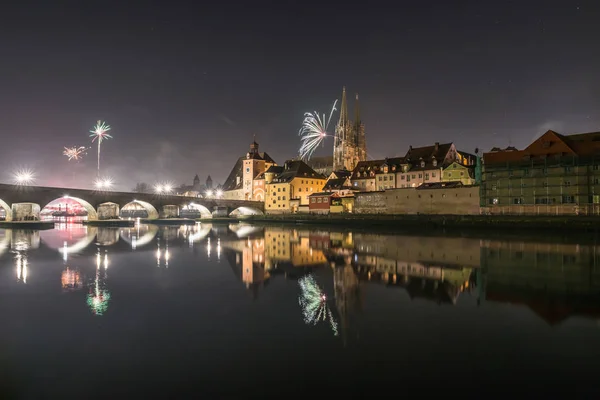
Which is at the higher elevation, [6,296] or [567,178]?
[567,178]

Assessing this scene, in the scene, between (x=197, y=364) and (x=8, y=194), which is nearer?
(x=197, y=364)

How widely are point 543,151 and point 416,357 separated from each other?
53.9 m

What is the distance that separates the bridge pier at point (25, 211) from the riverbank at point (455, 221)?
39.3 meters

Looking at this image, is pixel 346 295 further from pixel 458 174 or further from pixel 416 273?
pixel 458 174

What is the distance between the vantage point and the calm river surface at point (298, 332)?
6871 mm

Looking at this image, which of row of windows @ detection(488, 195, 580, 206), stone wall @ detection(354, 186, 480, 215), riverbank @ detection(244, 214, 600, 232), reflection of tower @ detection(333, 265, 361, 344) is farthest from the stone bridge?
row of windows @ detection(488, 195, 580, 206)

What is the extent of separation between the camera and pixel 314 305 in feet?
40.1

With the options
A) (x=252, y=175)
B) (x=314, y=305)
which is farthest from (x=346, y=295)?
(x=252, y=175)

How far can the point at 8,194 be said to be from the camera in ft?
174

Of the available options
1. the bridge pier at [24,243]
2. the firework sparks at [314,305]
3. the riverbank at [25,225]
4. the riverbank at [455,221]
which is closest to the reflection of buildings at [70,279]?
the firework sparks at [314,305]

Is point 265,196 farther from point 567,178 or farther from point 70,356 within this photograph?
point 70,356

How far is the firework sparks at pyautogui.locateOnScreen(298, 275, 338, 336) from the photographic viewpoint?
10.6m

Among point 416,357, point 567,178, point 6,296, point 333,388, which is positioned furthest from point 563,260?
point 567,178

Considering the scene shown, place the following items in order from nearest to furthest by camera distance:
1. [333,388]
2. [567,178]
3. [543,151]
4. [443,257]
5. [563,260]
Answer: [333,388]
[563,260]
[443,257]
[567,178]
[543,151]
